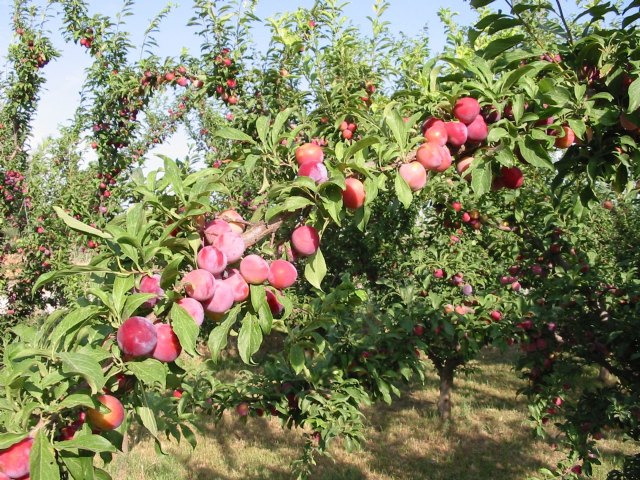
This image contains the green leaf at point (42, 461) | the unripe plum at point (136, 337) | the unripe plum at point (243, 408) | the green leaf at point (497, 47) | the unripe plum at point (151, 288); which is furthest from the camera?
the unripe plum at point (243, 408)

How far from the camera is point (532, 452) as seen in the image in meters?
5.82

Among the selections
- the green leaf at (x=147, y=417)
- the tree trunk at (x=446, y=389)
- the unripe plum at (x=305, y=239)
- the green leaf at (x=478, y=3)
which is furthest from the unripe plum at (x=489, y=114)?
the tree trunk at (x=446, y=389)

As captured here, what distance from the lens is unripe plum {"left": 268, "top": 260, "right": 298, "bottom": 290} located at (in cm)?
108

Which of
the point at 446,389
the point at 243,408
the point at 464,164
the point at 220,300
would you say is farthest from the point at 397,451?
the point at 220,300

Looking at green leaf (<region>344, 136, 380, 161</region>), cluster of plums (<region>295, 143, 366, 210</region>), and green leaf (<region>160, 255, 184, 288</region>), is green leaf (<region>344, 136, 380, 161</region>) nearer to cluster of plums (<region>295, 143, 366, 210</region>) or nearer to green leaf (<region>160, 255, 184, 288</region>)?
cluster of plums (<region>295, 143, 366, 210</region>)

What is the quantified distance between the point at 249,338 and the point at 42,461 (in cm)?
38

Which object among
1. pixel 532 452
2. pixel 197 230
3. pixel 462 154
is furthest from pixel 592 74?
pixel 532 452

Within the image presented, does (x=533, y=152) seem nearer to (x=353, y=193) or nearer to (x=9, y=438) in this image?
(x=353, y=193)

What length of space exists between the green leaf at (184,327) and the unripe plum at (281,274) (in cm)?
22

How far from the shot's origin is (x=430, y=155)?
1117mm

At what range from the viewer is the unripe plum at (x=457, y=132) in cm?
116

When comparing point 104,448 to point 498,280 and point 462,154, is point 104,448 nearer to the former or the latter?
point 462,154

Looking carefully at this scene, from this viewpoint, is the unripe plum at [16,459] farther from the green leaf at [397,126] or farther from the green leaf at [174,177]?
the green leaf at [397,126]

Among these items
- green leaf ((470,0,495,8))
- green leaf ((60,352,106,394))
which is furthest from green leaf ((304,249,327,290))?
green leaf ((470,0,495,8))
